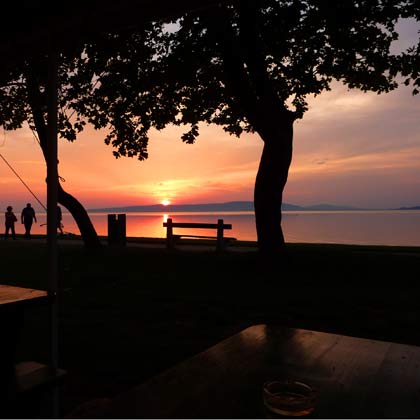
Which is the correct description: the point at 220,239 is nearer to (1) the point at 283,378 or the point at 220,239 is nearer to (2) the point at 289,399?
(1) the point at 283,378

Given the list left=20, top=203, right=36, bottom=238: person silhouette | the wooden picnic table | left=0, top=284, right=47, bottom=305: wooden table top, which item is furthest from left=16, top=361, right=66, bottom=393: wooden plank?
left=20, top=203, right=36, bottom=238: person silhouette

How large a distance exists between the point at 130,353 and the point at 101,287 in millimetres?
4741

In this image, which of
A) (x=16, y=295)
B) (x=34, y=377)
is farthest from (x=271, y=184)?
(x=34, y=377)

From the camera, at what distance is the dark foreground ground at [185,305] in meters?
5.06

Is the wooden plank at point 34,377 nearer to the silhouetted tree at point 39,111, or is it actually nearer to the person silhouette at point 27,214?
the silhouetted tree at point 39,111

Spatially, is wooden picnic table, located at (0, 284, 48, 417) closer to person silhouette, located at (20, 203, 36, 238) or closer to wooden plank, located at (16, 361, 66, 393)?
wooden plank, located at (16, 361, 66, 393)

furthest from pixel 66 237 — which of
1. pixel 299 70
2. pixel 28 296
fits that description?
pixel 28 296

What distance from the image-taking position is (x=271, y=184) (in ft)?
39.4

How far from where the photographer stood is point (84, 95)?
48.0 feet

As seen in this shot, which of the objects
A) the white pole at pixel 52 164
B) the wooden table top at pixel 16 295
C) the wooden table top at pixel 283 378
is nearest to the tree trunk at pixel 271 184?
the white pole at pixel 52 164

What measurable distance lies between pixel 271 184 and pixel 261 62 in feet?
11.3

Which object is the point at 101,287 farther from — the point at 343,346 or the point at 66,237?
the point at 66,237

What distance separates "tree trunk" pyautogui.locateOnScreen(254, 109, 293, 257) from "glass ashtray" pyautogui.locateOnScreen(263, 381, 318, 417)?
10085mm

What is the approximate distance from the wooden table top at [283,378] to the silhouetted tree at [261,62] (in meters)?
9.10
